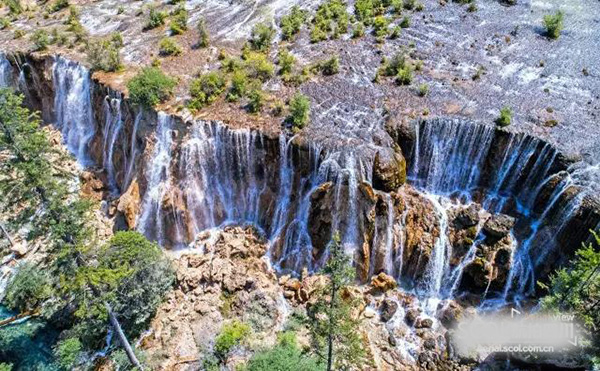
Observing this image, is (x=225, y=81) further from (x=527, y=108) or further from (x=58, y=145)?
(x=527, y=108)

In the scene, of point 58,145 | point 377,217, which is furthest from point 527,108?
point 58,145

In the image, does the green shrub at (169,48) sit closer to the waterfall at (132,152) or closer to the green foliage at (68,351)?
the waterfall at (132,152)

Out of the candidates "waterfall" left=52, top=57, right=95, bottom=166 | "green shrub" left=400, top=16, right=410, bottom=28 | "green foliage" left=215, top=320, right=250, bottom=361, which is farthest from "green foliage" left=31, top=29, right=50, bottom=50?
"green shrub" left=400, top=16, right=410, bottom=28

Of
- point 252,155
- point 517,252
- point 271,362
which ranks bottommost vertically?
point 271,362

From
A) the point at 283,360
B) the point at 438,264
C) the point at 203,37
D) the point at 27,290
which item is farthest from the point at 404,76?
the point at 27,290

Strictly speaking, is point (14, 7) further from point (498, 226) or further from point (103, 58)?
point (498, 226)

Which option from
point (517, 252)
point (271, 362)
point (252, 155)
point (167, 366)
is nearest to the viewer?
point (271, 362)
